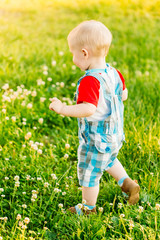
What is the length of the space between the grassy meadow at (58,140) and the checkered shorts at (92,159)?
0.30 m

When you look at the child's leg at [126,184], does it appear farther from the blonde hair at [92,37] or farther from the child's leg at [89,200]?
the blonde hair at [92,37]

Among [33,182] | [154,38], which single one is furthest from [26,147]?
[154,38]

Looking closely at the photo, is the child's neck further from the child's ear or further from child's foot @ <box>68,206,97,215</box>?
child's foot @ <box>68,206,97,215</box>

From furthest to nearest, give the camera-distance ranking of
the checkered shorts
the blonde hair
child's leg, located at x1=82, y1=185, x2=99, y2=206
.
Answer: child's leg, located at x1=82, y1=185, x2=99, y2=206 < the checkered shorts < the blonde hair

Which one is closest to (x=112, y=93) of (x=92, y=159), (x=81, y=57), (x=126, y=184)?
(x=81, y=57)

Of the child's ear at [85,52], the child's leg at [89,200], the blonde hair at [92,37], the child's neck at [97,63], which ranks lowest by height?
the child's leg at [89,200]

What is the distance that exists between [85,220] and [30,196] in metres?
0.62

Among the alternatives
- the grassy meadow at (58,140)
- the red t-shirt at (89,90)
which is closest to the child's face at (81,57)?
the red t-shirt at (89,90)

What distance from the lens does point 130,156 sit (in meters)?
3.41

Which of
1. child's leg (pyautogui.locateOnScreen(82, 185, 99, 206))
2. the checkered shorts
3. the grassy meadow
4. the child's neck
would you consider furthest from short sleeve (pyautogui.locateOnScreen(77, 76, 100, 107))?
the grassy meadow

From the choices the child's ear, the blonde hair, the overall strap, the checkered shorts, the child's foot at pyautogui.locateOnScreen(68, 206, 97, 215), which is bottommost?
the child's foot at pyautogui.locateOnScreen(68, 206, 97, 215)

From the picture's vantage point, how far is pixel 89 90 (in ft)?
7.78

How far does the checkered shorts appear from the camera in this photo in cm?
259

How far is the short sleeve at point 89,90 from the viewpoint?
2.36 metres
